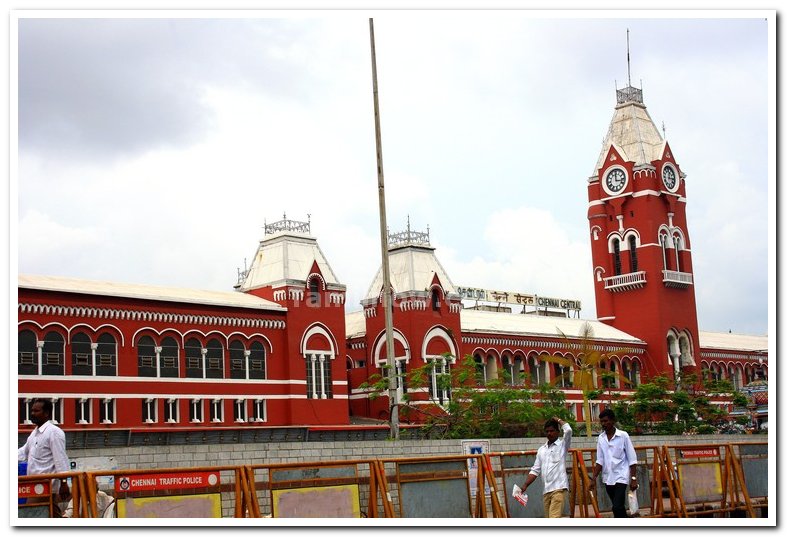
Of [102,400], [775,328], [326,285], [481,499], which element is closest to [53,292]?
[102,400]

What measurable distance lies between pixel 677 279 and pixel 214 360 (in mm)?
31878

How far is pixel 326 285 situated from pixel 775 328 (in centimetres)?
3574

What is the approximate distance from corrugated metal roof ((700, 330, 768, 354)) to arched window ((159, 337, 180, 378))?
129 ft

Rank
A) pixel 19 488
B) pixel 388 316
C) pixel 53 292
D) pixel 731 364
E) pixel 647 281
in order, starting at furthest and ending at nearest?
pixel 731 364, pixel 647 281, pixel 53 292, pixel 388 316, pixel 19 488

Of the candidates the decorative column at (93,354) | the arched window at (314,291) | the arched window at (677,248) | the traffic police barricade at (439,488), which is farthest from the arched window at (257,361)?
the traffic police barricade at (439,488)

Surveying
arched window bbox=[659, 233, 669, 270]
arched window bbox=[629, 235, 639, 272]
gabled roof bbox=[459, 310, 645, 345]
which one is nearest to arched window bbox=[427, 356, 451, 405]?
gabled roof bbox=[459, 310, 645, 345]

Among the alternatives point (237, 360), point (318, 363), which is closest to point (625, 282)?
point (318, 363)

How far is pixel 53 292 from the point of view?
42000 millimetres

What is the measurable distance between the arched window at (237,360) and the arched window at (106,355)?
222 inches

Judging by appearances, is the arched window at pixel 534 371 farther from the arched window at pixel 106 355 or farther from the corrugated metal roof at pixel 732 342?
the arched window at pixel 106 355

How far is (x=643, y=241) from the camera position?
6725 centimetres
